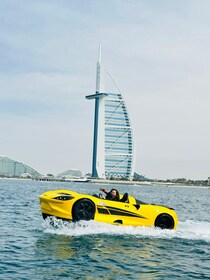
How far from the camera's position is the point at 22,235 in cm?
1645

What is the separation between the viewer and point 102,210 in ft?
55.5

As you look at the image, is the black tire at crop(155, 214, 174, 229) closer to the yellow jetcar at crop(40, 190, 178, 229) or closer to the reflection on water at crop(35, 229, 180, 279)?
the yellow jetcar at crop(40, 190, 178, 229)

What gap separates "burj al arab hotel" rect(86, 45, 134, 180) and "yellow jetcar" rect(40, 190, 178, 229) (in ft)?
488

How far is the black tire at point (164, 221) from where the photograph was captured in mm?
17703

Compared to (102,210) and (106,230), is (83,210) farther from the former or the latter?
(106,230)

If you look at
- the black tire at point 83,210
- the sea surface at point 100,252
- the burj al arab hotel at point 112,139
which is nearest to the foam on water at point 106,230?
the sea surface at point 100,252

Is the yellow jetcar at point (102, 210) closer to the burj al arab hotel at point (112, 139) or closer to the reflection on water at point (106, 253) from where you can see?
the reflection on water at point (106, 253)

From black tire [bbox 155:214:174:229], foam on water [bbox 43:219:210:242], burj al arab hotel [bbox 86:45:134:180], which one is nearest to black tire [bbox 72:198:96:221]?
foam on water [bbox 43:219:210:242]

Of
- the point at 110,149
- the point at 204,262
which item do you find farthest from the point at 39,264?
the point at 110,149

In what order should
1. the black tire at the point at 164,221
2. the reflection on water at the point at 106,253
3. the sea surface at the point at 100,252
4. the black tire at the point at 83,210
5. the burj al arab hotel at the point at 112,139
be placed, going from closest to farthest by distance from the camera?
1. the sea surface at the point at 100,252
2. the reflection on water at the point at 106,253
3. the black tire at the point at 83,210
4. the black tire at the point at 164,221
5. the burj al arab hotel at the point at 112,139

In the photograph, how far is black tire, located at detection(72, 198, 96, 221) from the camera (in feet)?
54.0

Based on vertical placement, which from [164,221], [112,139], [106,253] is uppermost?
[112,139]

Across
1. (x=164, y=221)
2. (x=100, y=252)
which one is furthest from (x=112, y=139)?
(x=100, y=252)

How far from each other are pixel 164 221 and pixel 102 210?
262cm
